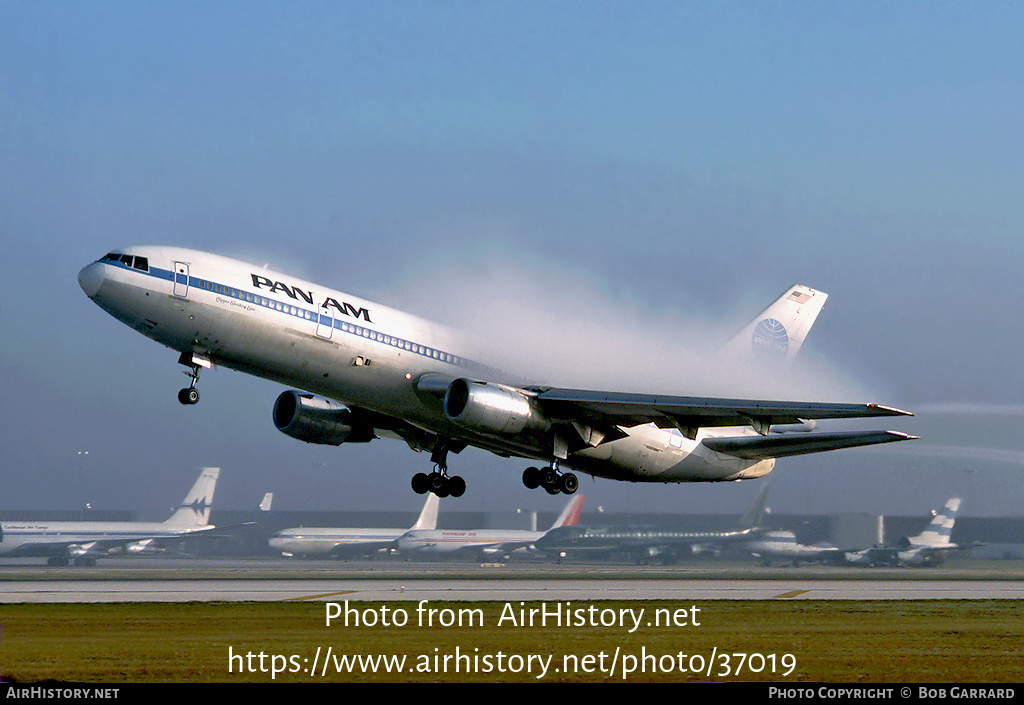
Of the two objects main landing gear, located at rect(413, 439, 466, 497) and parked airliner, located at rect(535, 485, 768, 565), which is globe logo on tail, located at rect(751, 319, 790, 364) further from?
parked airliner, located at rect(535, 485, 768, 565)

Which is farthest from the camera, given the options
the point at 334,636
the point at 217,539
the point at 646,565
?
the point at 217,539

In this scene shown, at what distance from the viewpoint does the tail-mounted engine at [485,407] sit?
3725 cm

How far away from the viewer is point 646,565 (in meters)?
95.5

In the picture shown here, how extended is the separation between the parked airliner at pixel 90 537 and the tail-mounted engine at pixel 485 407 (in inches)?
2546

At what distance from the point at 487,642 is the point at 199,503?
9235 centimetres

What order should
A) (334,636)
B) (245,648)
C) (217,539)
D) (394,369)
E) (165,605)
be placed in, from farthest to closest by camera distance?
(217,539)
(165,605)
(394,369)
(334,636)
(245,648)

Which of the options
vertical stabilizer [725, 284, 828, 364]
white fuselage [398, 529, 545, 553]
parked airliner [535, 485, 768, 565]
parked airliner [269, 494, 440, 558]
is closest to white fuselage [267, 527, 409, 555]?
parked airliner [269, 494, 440, 558]

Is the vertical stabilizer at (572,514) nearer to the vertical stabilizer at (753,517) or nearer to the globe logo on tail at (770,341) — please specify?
the vertical stabilizer at (753,517)

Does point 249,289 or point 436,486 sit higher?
point 249,289

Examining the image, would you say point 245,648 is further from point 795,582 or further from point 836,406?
point 795,582

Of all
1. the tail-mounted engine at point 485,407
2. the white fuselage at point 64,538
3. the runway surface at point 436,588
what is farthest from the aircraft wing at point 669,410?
the white fuselage at point 64,538

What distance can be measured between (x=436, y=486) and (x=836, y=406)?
638 inches

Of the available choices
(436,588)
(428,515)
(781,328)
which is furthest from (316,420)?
(428,515)
